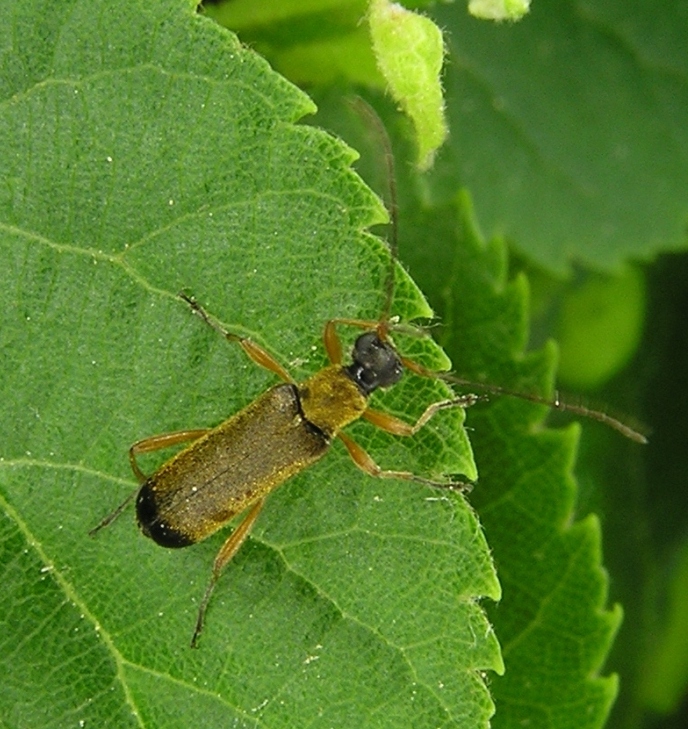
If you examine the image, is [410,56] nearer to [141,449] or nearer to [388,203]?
[388,203]

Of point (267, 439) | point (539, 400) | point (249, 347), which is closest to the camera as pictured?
point (249, 347)

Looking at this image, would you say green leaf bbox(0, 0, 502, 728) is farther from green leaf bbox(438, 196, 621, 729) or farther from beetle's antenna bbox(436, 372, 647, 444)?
green leaf bbox(438, 196, 621, 729)

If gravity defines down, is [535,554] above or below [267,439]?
below

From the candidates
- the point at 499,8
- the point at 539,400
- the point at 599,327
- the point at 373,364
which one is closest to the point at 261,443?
the point at 373,364

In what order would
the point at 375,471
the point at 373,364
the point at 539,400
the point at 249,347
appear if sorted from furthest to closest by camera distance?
the point at 539,400 < the point at 373,364 < the point at 375,471 < the point at 249,347

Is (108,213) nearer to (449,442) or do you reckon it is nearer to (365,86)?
(449,442)

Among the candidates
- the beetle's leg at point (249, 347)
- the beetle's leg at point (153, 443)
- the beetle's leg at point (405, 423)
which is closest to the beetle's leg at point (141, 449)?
the beetle's leg at point (153, 443)
